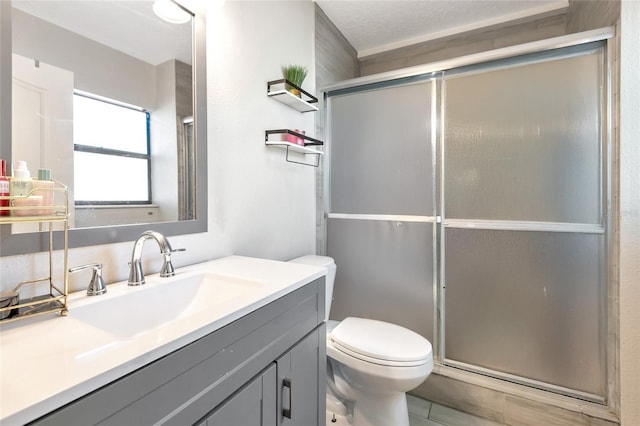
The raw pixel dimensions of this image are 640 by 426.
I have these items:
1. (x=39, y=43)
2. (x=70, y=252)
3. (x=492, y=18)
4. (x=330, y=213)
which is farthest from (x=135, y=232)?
(x=492, y=18)

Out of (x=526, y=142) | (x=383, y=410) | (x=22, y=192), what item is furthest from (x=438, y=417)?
(x=22, y=192)

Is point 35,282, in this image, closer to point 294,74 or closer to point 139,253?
point 139,253

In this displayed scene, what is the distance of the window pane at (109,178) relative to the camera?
0.82 meters

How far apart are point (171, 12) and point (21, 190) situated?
0.80 meters

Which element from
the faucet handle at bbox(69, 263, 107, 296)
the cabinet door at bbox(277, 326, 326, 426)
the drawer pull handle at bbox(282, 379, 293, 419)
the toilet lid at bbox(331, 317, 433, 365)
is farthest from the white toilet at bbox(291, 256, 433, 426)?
the faucet handle at bbox(69, 263, 107, 296)

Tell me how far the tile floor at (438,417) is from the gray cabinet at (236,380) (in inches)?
34.6

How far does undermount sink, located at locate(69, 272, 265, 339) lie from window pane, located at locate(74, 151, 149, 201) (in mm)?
268

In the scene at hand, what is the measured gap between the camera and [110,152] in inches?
35.0

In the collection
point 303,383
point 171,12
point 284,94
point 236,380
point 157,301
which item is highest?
point 171,12

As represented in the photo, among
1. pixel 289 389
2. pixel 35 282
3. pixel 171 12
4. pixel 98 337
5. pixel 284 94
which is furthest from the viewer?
pixel 284 94

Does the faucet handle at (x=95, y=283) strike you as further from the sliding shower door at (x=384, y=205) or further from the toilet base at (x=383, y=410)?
the sliding shower door at (x=384, y=205)

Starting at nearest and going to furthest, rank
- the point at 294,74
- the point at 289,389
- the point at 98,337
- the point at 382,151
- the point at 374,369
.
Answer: the point at 98,337
the point at 289,389
the point at 374,369
the point at 294,74
the point at 382,151

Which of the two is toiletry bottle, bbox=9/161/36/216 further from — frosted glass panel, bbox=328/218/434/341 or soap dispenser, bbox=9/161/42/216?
frosted glass panel, bbox=328/218/434/341

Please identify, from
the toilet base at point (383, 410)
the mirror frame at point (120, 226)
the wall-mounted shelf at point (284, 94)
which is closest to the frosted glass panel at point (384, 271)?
the toilet base at point (383, 410)
